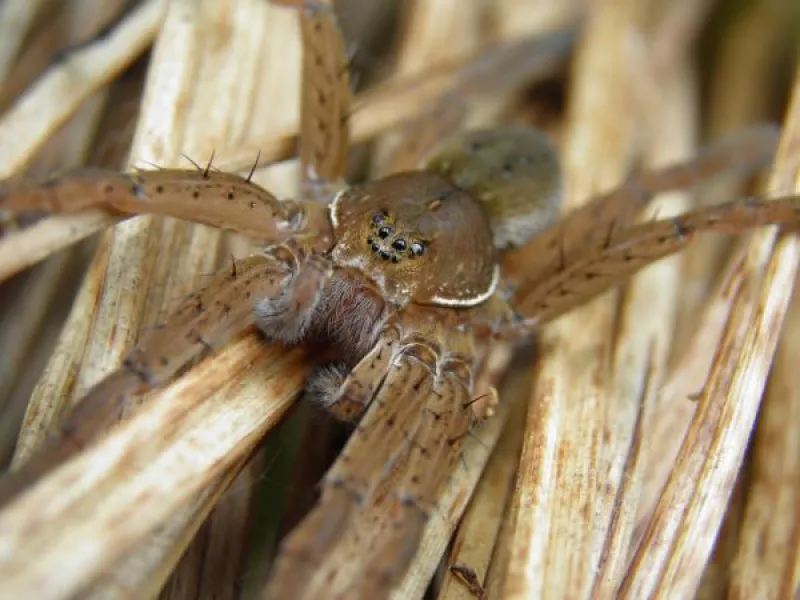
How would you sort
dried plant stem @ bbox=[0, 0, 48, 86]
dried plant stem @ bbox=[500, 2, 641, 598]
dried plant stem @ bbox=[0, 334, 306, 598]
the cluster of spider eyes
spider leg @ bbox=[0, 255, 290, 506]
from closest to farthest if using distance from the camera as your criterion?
dried plant stem @ bbox=[0, 334, 306, 598] → spider leg @ bbox=[0, 255, 290, 506] → dried plant stem @ bbox=[500, 2, 641, 598] → the cluster of spider eyes → dried plant stem @ bbox=[0, 0, 48, 86]

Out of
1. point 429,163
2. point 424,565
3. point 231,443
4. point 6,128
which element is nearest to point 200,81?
point 6,128

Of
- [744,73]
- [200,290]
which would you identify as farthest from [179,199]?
[744,73]

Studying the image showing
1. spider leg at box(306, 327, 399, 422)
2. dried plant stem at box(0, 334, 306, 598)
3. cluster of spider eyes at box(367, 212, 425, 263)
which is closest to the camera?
dried plant stem at box(0, 334, 306, 598)

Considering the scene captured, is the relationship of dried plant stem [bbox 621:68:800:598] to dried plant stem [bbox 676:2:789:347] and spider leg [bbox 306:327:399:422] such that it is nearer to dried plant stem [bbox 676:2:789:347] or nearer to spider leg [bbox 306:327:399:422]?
spider leg [bbox 306:327:399:422]

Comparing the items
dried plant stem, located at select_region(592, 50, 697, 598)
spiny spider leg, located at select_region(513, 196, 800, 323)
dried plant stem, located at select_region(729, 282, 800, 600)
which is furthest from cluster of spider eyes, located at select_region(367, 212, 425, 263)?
dried plant stem, located at select_region(729, 282, 800, 600)

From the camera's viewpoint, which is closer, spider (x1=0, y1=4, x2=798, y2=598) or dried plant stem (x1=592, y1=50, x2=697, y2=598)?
spider (x1=0, y1=4, x2=798, y2=598)

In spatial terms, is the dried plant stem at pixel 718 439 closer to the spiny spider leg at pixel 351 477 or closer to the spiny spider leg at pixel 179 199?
the spiny spider leg at pixel 351 477

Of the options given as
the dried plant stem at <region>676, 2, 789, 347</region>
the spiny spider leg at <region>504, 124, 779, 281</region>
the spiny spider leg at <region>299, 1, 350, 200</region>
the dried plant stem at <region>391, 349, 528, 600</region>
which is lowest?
the dried plant stem at <region>391, 349, 528, 600</region>
